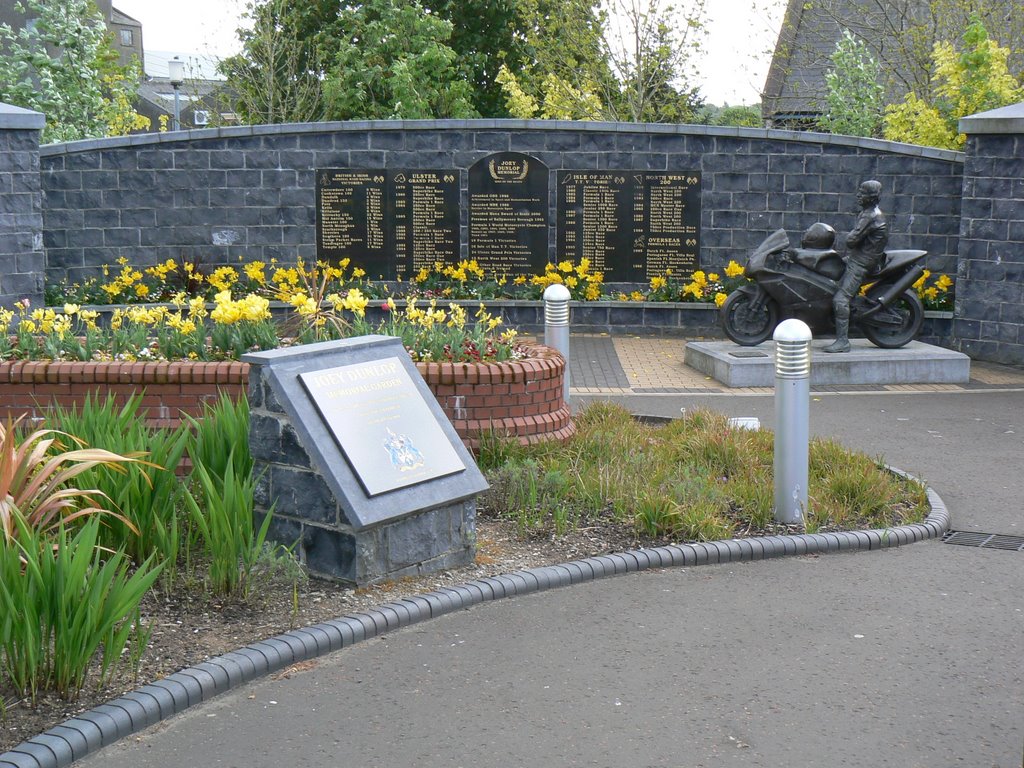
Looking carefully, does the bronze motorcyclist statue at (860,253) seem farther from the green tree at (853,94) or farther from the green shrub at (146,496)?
the green tree at (853,94)

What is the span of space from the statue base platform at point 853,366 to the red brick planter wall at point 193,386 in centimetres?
443

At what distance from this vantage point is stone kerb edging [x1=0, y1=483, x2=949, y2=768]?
4570mm

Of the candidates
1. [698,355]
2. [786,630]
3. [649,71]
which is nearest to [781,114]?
[649,71]

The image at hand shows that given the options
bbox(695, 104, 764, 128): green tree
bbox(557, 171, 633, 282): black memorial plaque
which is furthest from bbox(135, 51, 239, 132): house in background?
bbox(557, 171, 633, 282): black memorial plaque

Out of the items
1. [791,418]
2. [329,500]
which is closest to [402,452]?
[329,500]

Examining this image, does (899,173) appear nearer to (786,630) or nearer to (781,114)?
(786,630)

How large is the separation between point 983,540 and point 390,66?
21136 millimetres

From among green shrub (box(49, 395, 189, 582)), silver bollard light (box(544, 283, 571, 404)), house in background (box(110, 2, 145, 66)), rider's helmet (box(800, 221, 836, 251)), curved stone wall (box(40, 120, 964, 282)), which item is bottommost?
green shrub (box(49, 395, 189, 582))

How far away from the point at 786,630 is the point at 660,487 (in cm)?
183

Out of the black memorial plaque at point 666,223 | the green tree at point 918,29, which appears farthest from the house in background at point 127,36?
the black memorial plaque at point 666,223

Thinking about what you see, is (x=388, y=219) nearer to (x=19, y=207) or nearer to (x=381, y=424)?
(x=19, y=207)

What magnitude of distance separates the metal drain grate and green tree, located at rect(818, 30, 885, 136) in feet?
46.0

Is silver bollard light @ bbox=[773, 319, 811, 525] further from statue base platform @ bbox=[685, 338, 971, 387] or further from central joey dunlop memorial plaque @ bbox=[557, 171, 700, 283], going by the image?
central joey dunlop memorial plaque @ bbox=[557, 171, 700, 283]

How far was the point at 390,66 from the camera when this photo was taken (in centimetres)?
2661
